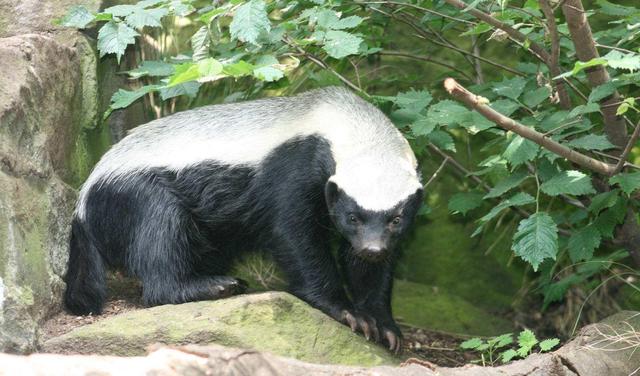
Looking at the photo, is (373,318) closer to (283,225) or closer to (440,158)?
(283,225)

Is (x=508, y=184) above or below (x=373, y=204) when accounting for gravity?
below

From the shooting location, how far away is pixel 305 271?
5.84 metres

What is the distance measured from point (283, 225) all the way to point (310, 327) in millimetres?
845

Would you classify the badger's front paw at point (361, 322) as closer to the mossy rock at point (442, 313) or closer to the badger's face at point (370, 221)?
the badger's face at point (370, 221)

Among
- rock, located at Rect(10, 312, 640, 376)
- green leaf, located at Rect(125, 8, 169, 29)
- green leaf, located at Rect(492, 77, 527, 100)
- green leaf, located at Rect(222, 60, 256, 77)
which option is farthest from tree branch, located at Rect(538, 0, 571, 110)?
green leaf, located at Rect(125, 8, 169, 29)

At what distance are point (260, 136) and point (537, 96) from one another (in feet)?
6.01

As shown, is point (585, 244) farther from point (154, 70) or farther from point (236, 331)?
point (154, 70)

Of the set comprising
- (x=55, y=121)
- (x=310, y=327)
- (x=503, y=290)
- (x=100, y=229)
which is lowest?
(x=503, y=290)

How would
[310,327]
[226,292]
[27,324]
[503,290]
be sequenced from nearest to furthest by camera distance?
[27,324], [310,327], [226,292], [503,290]

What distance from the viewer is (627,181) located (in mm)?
5367

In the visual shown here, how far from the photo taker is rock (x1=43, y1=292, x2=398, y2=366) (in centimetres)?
493

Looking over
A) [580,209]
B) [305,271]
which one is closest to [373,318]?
[305,271]

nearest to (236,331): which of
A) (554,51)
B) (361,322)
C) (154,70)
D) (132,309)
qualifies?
(361,322)

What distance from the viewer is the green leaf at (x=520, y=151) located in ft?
17.3
